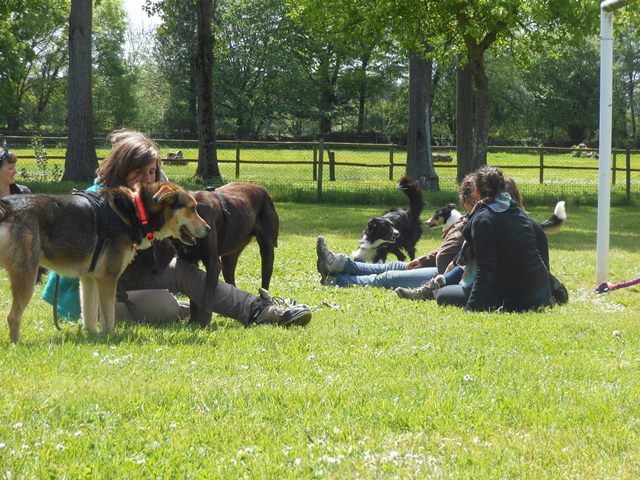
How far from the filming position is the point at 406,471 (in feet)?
12.0

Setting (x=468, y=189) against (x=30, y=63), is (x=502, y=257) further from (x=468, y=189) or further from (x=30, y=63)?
(x=30, y=63)

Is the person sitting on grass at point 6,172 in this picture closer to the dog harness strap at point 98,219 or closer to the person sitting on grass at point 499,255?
the dog harness strap at point 98,219

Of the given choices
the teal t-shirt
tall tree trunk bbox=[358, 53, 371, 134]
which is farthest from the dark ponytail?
tall tree trunk bbox=[358, 53, 371, 134]

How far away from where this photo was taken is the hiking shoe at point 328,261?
10281 millimetres

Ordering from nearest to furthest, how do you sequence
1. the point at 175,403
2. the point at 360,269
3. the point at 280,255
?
the point at 175,403 → the point at 360,269 → the point at 280,255

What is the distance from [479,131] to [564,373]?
17142 millimetres

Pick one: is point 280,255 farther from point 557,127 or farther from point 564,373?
point 557,127

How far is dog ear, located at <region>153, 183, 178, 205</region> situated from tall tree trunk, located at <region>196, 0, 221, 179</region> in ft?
56.1

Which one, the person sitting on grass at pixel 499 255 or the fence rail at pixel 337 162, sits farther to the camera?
the fence rail at pixel 337 162

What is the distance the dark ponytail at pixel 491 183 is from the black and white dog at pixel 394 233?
11.7 ft

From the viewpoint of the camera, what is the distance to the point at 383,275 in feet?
33.3

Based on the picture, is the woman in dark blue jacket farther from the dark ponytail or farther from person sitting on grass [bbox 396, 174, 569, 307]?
person sitting on grass [bbox 396, 174, 569, 307]

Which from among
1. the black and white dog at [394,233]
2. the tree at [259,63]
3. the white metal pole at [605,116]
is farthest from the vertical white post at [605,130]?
the tree at [259,63]

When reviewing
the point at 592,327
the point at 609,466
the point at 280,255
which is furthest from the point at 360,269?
the point at 609,466
